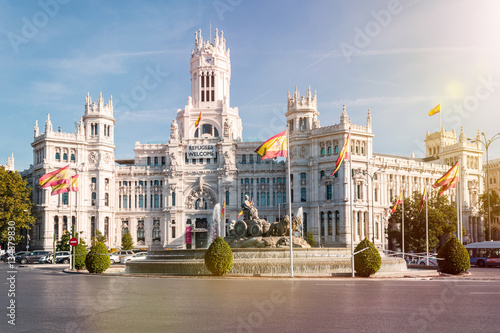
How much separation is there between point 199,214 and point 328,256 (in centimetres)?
6426

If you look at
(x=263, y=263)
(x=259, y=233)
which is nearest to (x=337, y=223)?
(x=259, y=233)

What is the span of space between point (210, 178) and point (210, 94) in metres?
20.0

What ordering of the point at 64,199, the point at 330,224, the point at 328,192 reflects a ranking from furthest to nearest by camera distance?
the point at 64,199
the point at 328,192
the point at 330,224

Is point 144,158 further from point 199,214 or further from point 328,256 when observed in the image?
point 328,256

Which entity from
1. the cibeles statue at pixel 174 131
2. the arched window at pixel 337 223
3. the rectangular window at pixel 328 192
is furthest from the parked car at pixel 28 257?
the rectangular window at pixel 328 192

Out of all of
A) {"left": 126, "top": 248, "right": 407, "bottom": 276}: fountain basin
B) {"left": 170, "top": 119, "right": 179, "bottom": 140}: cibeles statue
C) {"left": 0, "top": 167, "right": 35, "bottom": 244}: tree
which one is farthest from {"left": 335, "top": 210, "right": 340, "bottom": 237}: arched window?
{"left": 0, "top": 167, "right": 35, "bottom": 244}: tree

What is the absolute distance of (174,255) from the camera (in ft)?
129

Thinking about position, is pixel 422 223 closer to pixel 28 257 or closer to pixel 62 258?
pixel 62 258

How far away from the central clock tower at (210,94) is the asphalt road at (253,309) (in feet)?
265

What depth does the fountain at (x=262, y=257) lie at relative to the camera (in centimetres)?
3547

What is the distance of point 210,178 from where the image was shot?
10181cm

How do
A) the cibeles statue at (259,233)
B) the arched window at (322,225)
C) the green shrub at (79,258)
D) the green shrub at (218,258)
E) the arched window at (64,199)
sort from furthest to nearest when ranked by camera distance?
the arched window at (64,199) → the arched window at (322,225) → the green shrub at (79,258) → the cibeles statue at (259,233) → the green shrub at (218,258)

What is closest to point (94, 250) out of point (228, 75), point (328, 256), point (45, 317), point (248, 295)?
point (328, 256)

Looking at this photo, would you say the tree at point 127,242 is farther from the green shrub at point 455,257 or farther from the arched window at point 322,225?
the green shrub at point 455,257
